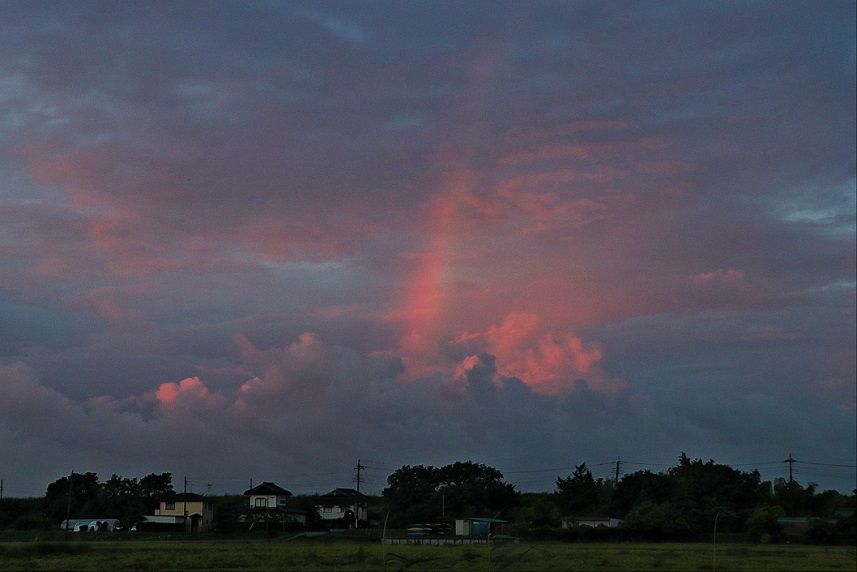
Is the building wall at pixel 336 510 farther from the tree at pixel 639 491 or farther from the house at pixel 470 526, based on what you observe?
the tree at pixel 639 491

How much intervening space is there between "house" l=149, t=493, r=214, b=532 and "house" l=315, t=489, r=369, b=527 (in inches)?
632

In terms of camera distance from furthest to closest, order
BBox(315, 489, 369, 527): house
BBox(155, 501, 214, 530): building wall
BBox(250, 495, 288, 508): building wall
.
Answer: BBox(315, 489, 369, 527): house, BBox(250, 495, 288, 508): building wall, BBox(155, 501, 214, 530): building wall

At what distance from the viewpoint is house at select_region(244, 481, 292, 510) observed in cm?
13525

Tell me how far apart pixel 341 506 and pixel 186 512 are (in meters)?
24.0

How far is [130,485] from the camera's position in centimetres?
14850

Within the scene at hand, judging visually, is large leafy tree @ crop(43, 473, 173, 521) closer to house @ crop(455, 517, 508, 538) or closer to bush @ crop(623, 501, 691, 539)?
house @ crop(455, 517, 508, 538)

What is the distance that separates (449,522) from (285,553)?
63.9m

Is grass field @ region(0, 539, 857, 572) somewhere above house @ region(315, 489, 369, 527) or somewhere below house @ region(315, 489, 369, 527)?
above

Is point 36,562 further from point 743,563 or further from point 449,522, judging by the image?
point 449,522

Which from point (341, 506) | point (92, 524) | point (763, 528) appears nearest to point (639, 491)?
point (763, 528)

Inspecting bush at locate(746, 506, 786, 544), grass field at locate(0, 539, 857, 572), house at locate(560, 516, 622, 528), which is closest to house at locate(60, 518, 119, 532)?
house at locate(560, 516, 622, 528)

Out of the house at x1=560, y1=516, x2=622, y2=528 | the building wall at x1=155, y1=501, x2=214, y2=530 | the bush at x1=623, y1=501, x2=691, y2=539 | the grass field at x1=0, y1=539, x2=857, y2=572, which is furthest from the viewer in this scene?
the building wall at x1=155, y1=501, x2=214, y2=530

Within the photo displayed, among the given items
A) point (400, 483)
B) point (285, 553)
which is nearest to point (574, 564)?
point (285, 553)

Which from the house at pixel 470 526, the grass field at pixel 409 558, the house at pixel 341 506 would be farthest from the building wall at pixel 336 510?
the grass field at pixel 409 558
